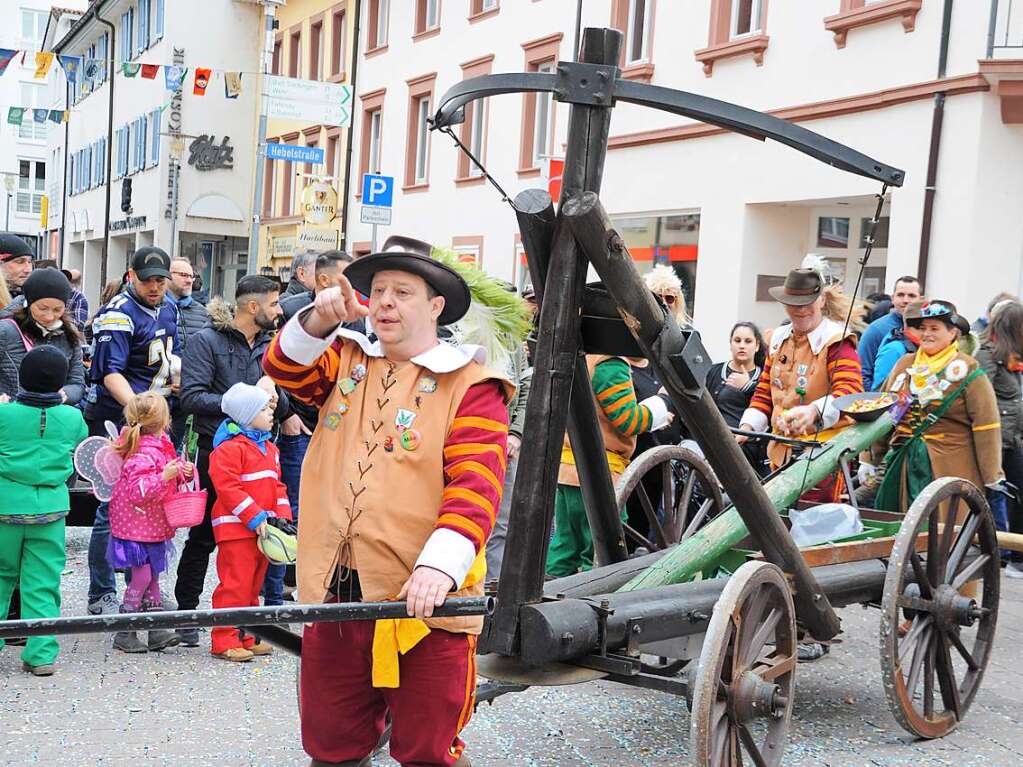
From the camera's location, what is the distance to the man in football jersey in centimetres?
682

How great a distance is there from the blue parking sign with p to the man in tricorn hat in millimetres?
11279

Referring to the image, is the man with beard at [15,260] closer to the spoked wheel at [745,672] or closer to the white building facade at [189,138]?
the spoked wheel at [745,672]

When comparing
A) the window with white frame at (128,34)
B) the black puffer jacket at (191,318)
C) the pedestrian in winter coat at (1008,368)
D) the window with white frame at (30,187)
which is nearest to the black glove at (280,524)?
the black puffer jacket at (191,318)

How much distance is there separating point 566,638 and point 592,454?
830mm

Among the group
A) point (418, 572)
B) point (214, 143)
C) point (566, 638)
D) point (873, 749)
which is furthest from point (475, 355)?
point (214, 143)

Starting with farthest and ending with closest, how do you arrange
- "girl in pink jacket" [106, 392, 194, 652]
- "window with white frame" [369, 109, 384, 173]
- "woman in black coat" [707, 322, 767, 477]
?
1. "window with white frame" [369, 109, 384, 173]
2. "woman in black coat" [707, 322, 767, 477]
3. "girl in pink jacket" [106, 392, 194, 652]

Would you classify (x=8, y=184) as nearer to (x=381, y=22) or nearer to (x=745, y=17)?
(x=381, y=22)

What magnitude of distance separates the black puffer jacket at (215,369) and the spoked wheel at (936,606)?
3148 millimetres

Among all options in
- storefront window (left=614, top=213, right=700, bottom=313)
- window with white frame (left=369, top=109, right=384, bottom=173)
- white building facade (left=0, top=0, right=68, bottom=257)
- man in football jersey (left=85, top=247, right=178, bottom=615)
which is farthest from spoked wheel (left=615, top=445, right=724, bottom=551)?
white building facade (left=0, top=0, right=68, bottom=257)

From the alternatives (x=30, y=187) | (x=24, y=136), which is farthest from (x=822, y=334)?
(x=30, y=187)

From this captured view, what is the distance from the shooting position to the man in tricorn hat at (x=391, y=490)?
315 cm

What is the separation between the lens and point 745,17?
1580cm

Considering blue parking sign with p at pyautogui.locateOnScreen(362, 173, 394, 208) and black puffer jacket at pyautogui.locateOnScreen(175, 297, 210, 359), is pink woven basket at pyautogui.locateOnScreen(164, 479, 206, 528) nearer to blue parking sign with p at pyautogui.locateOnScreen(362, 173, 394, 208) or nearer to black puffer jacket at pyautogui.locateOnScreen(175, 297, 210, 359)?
black puffer jacket at pyautogui.locateOnScreen(175, 297, 210, 359)

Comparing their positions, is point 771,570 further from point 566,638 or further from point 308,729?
point 308,729
